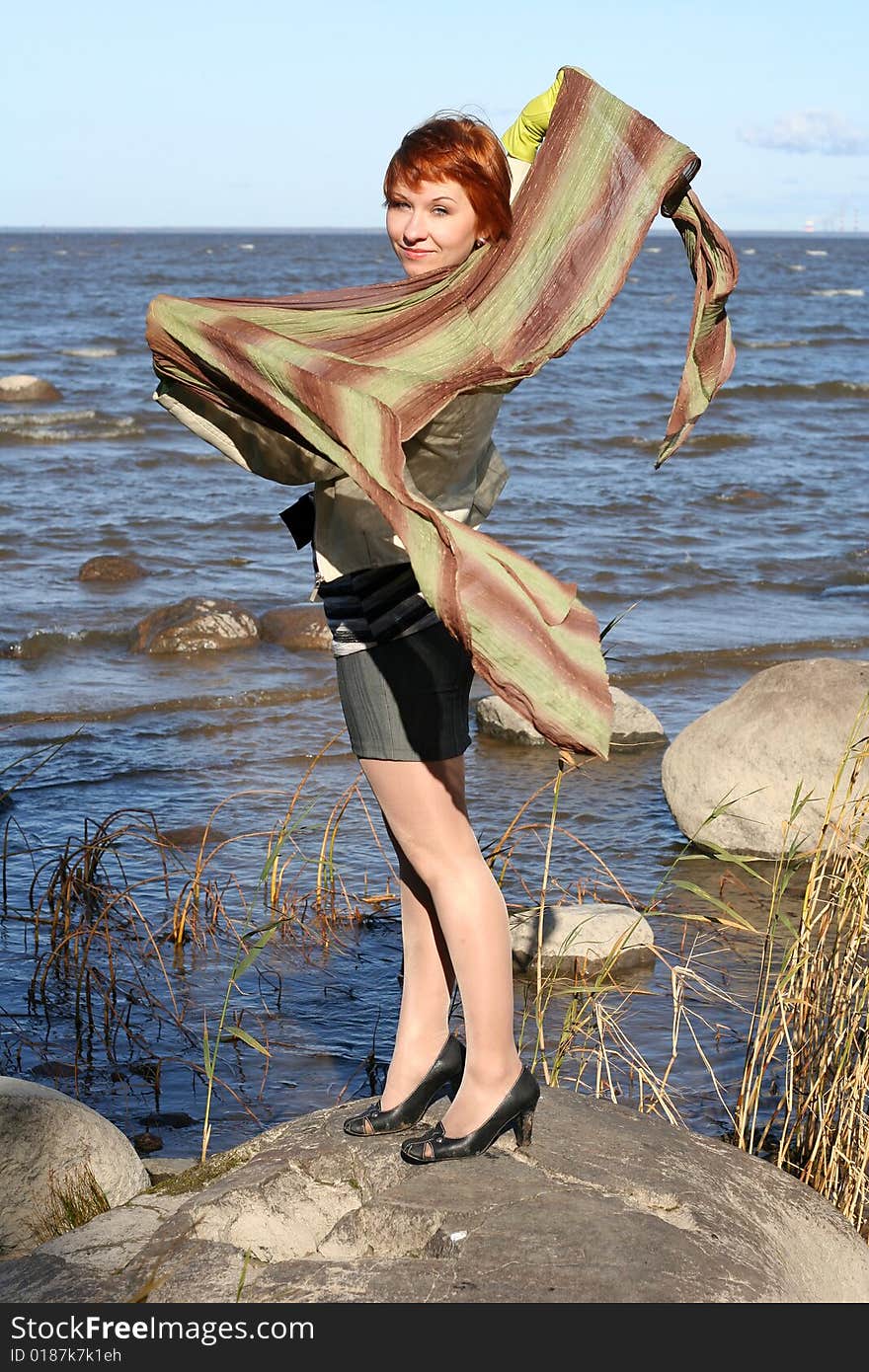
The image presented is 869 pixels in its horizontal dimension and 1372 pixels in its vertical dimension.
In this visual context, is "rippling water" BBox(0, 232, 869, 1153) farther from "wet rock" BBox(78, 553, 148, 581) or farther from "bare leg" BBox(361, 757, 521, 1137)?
"bare leg" BBox(361, 757, 521, 1137)

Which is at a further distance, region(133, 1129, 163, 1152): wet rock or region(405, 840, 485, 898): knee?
region(133, 1129, 163, 1152): wet rock

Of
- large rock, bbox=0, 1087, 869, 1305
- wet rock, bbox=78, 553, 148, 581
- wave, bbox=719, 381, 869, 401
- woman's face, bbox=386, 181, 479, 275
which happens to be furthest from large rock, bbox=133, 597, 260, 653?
wave, bbox=719, 381, 869, 401

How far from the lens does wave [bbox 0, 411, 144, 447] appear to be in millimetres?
18531

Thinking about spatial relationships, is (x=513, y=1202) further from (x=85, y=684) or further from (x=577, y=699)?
(x=85, y=684)

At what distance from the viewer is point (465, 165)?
2.70m

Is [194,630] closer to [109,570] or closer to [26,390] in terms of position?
[109,570]

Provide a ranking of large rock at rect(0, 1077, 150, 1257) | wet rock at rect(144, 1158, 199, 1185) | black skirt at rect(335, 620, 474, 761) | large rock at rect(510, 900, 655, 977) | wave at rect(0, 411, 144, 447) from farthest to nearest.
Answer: wave at rect(0, 411, 144, 447) < large rock at rect(510, 900, 655, 977) < wet rock at rect(144, 1158, 199, 1185) < large rock at rect(0, 1077, 150, 1257) < black skirt at rect(335, 620, 474, 761)

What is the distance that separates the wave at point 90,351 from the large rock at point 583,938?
78.3ft

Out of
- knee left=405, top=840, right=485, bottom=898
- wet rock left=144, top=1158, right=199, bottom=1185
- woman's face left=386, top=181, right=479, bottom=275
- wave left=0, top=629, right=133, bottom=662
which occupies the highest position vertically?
woman's face left=386, top=181, right=479, bottom=275

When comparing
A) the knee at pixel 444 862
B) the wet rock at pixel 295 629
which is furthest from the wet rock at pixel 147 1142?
the wet rock at pixel 295 629

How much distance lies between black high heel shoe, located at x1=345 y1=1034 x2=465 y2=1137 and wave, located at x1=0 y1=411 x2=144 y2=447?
1623cm

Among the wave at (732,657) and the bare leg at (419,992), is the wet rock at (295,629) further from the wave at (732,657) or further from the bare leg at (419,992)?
the bare leg at (419,992)
